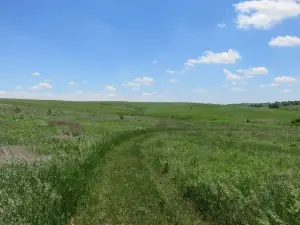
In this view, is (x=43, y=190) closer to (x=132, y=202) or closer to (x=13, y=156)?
(x=132, y=202)

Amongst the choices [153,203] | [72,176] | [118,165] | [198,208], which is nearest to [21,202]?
[72,176]

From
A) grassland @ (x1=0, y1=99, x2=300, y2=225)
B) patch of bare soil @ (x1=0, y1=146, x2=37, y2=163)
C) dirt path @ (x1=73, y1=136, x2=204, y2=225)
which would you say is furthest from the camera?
patch of bare soil @ (x1=0, y1=146, x2=37, y2=163)

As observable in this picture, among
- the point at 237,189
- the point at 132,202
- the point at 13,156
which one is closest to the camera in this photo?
the point at 237,189

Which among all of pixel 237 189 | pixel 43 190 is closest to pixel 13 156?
pixel 43 190

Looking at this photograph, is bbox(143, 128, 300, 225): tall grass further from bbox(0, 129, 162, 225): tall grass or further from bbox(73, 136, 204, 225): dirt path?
bbox(0, 129, 162, 225): tall grass

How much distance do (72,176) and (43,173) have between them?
1610 mm

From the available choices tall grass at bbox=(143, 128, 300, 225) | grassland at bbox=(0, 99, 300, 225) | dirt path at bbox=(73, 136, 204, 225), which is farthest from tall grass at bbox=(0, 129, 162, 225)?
tall grass at bbox=(143, 128, 300, 225)

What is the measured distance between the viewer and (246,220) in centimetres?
1115

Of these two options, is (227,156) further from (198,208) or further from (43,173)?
(43,173)

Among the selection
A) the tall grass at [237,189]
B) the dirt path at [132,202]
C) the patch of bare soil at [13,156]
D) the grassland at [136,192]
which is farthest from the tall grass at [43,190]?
the tall grass at [237,189]

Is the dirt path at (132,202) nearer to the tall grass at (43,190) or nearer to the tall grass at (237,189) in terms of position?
the tall grass at (43,190)

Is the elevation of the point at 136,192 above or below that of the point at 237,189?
below

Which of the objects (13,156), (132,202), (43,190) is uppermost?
(13,156)

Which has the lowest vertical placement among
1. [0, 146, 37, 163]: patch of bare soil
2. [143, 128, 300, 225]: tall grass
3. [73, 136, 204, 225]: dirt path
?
[73, 136, 204, 225]: dirt path
